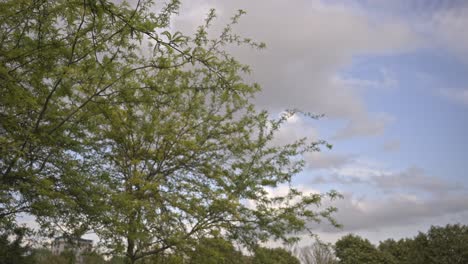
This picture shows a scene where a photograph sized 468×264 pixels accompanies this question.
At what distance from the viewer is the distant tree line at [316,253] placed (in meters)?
8.70

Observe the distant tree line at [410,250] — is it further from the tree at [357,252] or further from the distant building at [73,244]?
the distant building at [73,244]

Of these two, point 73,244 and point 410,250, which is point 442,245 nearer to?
point 410,250

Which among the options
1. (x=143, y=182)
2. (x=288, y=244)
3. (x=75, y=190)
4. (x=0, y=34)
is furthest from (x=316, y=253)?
(x=0, y=34)

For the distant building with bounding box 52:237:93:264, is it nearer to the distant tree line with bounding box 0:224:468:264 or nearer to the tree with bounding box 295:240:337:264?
the distant tree line with bounding box 0:224:468:264

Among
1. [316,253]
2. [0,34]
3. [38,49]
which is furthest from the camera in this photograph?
[316,253]

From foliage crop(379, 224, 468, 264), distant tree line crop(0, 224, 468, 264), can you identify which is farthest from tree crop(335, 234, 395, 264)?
foliage crop(379, 224, 468, 264)

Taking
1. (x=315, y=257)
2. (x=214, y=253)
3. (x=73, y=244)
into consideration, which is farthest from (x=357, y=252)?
(x=73, y=244)

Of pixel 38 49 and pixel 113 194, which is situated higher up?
pixel 38 49

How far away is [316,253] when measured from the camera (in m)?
23.0

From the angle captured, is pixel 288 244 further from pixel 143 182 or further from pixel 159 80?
pixel 159 80

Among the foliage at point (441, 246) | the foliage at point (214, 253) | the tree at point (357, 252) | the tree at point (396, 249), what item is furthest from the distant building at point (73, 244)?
the tree at point (396, 249)

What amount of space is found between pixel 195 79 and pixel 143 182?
11.6 feet

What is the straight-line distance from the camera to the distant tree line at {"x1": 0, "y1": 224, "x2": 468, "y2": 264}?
8.70 metres

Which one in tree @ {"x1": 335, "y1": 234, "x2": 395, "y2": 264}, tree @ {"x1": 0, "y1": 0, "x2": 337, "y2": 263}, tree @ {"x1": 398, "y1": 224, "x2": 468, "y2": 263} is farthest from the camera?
tree @ {"x1": 335, "y1": 234, "x2": 395, "y2": 264}
